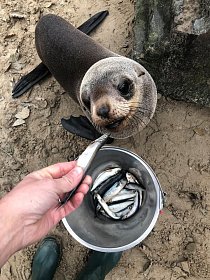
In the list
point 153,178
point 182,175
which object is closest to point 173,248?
point 182,175

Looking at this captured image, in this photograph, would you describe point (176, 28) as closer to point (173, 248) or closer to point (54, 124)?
point (54, 124)

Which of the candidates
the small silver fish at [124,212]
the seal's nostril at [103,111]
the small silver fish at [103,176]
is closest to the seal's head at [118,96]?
the seal's nostril at [103,111]

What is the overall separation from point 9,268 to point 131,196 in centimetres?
119

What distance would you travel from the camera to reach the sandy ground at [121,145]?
11.5 feet

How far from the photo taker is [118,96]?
282cm

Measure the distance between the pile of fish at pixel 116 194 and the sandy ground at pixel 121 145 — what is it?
47 centimetres

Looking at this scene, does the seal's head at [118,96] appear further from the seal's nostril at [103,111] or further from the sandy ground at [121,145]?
the sandy ground at [121,145]

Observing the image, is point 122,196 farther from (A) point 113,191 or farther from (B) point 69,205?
(B) point 69,205

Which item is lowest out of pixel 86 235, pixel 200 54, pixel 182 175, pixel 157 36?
pixel 182 175

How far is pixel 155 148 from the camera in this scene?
362cm

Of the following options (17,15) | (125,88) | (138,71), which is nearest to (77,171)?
(125,88)

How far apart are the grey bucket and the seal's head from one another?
19 cm

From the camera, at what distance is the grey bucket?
118 inches

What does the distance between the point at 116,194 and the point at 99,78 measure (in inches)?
31.4
